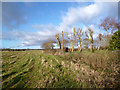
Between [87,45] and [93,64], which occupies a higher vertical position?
[87,45]

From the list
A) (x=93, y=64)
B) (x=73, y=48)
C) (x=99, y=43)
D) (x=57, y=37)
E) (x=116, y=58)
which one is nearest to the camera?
(x=93, y=64)

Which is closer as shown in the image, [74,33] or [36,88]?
[36,88]

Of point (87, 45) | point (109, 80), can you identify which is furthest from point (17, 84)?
point (87, 45)

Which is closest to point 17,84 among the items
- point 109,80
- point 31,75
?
point 31,75

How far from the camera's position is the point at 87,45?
44.5ft

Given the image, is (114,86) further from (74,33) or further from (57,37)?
(57,37)

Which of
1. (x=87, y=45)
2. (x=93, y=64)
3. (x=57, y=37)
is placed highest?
(x=57, y=37)

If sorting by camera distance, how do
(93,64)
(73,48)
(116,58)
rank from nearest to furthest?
(93,64) → (116,58) → (73,48)

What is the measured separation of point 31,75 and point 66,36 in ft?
53.2

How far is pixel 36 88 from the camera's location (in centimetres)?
181

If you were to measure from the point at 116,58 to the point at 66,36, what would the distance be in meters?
13.5

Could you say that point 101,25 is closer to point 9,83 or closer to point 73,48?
point 73,48

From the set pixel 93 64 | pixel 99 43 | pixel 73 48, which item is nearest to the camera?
pixel 93 64

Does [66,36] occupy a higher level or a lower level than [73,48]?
higher
